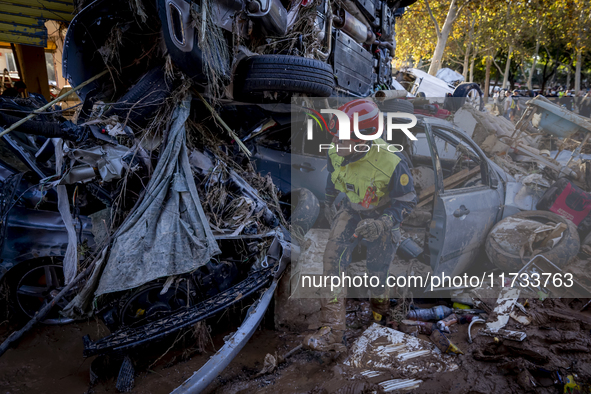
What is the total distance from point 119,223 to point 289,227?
1564 mm

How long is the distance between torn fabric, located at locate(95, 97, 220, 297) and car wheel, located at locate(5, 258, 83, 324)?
1.03 m

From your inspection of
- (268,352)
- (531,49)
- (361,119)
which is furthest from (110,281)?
(531,49)

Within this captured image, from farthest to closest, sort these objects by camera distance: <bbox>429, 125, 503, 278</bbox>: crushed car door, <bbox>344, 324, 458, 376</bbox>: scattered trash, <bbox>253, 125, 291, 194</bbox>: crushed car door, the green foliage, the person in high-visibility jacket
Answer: the green foliage < <bbox>253, 125, 291, 194</bbox>: crushed car door < <bbox>429, 125, 503, 278</bbox>: crushed car door < the person in high-visibility jacket < <bbox>344, 324, 458, 376</bbox>: scattered trash

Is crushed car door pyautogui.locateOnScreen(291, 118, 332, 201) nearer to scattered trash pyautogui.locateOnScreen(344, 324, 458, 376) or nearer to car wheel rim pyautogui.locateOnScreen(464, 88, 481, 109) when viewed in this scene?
scattered trash pyautogui.locateOnScreen(344, 324, 458, 376)

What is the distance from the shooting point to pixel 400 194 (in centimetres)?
310

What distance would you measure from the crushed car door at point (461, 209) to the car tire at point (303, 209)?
126cm

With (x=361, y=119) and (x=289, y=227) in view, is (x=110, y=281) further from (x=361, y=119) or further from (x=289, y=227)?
→ (x=361, y=119)

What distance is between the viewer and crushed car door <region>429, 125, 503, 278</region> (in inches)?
132

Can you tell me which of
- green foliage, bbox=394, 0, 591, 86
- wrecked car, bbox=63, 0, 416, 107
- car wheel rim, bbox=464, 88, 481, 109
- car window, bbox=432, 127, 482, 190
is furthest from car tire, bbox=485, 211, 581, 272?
green foliage, bbox=394, 0, 591, 86

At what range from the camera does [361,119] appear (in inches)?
122

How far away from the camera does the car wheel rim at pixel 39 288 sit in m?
3.29

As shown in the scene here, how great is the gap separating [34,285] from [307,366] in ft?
8.41

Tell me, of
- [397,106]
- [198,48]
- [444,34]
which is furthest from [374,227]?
[444,34]

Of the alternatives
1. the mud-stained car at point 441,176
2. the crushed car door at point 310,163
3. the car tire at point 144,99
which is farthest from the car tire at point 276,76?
the crushed car door at point 310,163
